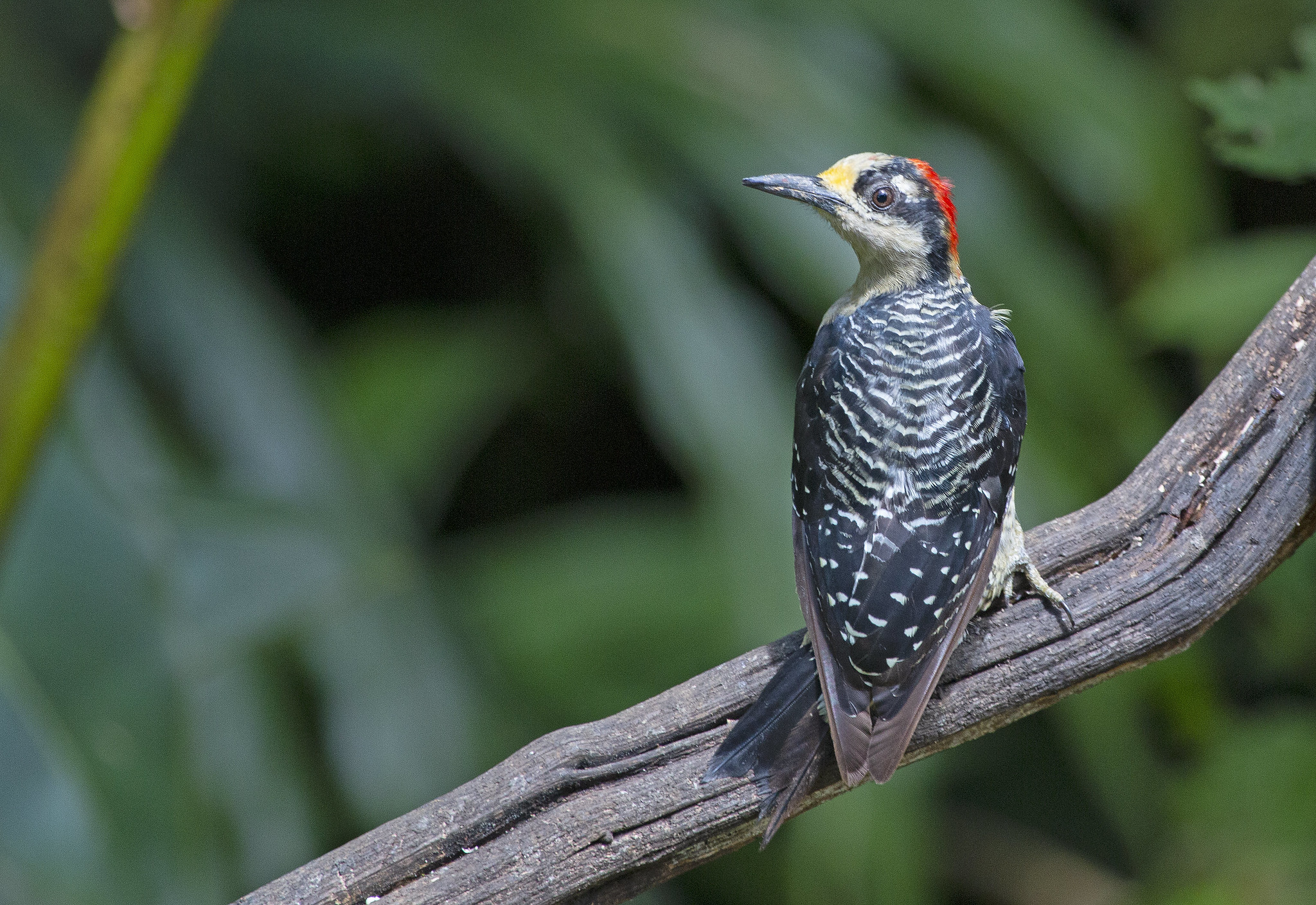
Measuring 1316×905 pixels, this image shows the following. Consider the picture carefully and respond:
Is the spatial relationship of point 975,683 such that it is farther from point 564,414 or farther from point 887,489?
point 564,414

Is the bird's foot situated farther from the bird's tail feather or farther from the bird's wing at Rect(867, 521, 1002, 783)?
the bird's tail feather

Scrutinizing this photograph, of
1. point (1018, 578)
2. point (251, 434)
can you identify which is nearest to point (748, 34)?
point (251, 434)

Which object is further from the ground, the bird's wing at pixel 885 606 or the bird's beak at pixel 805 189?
the bird's beak at pixel 805 189

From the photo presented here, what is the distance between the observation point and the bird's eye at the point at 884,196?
7.02 ft

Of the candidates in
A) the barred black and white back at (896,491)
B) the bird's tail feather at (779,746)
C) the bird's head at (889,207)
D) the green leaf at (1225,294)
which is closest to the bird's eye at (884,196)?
the bird's head at (889,207)

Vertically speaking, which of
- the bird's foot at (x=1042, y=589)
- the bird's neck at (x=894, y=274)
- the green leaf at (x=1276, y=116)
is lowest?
the bird's foot at (x=1042, y=589)

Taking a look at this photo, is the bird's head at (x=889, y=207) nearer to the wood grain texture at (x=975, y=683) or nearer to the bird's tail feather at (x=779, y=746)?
the wood grain texture at (x=975, y=683)

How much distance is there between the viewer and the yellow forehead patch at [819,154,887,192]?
216 centimetres

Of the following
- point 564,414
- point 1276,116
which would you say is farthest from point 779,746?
point 564,414

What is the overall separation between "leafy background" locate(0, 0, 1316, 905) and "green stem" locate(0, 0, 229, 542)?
89 cm

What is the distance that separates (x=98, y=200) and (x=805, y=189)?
3.74 feet

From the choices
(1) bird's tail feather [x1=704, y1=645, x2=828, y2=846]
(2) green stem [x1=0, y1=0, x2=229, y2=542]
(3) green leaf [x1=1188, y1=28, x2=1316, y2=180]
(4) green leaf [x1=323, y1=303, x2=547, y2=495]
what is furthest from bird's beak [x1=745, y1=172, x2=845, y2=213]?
(4) green leaf [x1=323, y1=303, x2=547, y2=495]

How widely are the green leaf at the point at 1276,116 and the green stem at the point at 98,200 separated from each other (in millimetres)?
1494

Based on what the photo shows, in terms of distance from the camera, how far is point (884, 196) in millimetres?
2141
